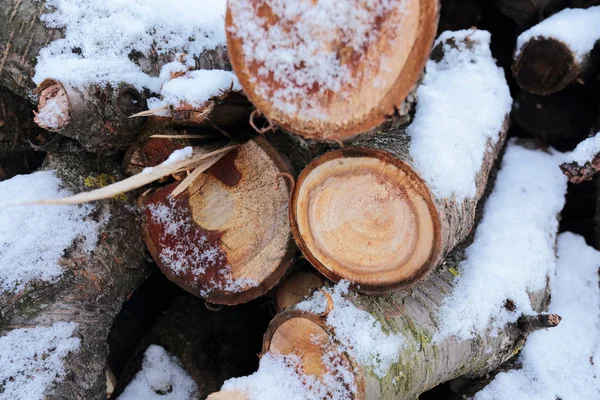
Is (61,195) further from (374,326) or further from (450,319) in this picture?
(450,319)

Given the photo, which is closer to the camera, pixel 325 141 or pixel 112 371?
pixel 325 141

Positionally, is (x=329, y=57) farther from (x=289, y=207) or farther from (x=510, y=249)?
(x=510, y=249)

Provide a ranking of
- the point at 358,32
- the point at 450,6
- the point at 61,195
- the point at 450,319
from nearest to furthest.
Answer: the point at 358,32 < the point at 450,319 < the point at 61,195 < the point at 450,6

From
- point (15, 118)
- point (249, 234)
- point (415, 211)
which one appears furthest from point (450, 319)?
point (15, 118)

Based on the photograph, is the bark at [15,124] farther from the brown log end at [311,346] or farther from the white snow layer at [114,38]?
the brown log end at [311,346]

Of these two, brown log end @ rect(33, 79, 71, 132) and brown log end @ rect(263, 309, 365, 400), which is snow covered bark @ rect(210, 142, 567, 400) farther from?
brown log end @ rect(33, 79, 71, 132)

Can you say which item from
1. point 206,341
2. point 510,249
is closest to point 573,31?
point 510,249

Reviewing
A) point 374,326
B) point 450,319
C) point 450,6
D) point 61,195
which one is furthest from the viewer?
point 450,6
